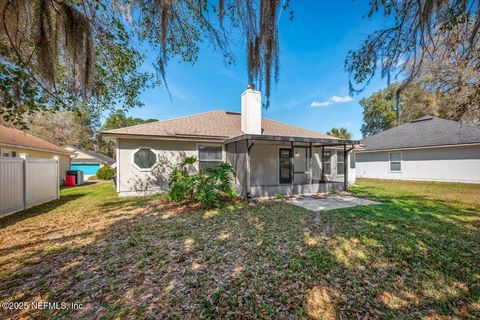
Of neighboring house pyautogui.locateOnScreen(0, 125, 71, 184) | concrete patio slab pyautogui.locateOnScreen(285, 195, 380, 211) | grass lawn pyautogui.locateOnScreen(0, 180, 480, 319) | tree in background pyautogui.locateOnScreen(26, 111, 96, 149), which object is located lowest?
grass lawn pyautogui.locateOnScreen(0, 180, 480, 319)

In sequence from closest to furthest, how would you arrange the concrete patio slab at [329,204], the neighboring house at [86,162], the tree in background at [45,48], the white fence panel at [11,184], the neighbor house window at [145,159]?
1. the tree in background at [45,48]
2. the white fence panel at [11,184]
3. the concrete patio slab at [329,204]
4. the neighbor house window at [145,159]
5. the neighboring house at [86,162]

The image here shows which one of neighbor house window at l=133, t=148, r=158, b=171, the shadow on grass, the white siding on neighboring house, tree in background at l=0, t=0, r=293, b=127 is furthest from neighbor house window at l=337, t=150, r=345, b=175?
the shadow on grass

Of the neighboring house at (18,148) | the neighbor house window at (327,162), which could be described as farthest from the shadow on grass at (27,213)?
A: the neighbor house window at (327,162)

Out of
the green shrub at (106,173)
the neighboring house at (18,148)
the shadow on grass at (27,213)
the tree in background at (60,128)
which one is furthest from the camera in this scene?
the tree in background at (60,128)

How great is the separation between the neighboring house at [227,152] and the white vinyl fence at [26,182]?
2.26 metres

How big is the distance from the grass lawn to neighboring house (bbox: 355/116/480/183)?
410 inches

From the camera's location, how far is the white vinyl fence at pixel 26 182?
5.43 m

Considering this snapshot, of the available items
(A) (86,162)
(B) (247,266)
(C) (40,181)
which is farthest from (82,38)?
(A) (86,162)

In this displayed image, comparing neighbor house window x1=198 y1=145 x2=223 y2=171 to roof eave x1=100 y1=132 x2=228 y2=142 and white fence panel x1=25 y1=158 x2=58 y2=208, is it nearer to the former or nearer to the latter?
roof eave x1=100 y1=132 x2=228 y2=142

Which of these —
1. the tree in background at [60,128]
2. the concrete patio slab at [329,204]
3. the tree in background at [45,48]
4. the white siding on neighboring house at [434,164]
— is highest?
the tree in background at [60,128]

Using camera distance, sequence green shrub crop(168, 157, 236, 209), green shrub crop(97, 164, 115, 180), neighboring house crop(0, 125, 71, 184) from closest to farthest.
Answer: green shrub crop(168, 157, 236, 209) < neighboring house crop(0, 125, 71, 184) < green shrub crop(97, 164, 115, 180)

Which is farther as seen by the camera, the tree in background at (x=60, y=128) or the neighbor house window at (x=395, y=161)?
the tree in background at (x=60, y=128)

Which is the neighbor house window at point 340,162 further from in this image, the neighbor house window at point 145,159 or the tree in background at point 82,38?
the tree in background at point 82,38

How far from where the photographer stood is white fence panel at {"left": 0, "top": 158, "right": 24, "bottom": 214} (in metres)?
5.32
